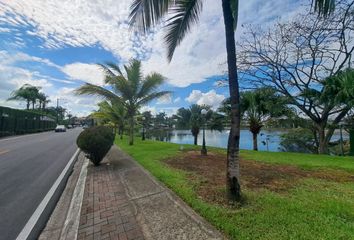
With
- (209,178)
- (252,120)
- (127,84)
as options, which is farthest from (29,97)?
(209,178)

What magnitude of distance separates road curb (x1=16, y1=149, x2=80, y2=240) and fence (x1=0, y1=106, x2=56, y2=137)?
2439 cm

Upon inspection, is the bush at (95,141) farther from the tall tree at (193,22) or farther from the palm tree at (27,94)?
the palm tree at (27,94)

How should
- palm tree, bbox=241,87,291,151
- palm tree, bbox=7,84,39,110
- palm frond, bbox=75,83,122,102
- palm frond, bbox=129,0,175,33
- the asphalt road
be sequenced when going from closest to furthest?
the asphalt road → palm frond, bbox=129,0,175,33 → palm tree, bbox=241,87,291,151 → palm frond, bbox=75,83,122,102 → palm tree, bbox=7,84,39,110

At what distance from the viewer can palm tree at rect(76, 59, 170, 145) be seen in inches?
563

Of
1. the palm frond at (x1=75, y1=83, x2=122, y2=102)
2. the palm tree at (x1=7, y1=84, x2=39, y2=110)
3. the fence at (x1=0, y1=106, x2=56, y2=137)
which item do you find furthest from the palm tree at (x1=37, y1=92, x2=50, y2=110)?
the palm frond at (x1=75, y1=83, x2=122, y2=102)

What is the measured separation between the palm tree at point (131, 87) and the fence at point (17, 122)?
1760 centimetres

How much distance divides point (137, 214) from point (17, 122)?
31.9 meters

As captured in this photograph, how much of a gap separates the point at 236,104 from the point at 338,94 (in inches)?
336

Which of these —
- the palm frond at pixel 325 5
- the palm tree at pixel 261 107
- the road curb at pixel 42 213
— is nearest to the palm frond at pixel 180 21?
the palm frond at pixel 325 5

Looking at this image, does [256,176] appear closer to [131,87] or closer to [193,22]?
[193,22]

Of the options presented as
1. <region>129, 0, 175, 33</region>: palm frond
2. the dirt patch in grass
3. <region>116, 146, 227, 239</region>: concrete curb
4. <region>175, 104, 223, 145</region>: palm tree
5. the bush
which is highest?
<region>129, 0, 175, 33</region>: palm frond

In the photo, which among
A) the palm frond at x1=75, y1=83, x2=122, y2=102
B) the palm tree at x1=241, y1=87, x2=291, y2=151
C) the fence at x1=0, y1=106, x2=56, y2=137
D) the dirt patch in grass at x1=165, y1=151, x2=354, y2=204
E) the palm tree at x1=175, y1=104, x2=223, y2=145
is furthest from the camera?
the fence at x1=0, y1=106, x2=56, y2=137

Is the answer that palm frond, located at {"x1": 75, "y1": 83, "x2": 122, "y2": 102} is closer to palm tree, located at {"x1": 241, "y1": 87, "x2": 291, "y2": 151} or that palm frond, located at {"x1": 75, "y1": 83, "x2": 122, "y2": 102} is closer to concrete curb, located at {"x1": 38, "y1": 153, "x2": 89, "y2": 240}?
palm tree, located at {"x1": 241, "y1": 87, "x2": 291, "y2": 151}

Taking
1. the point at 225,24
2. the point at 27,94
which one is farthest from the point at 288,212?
the point at 27,94
